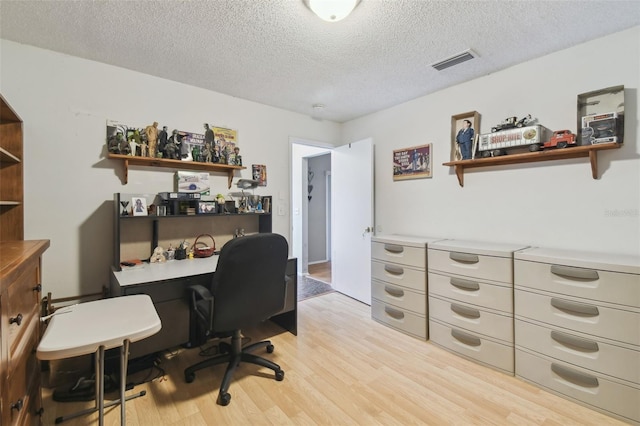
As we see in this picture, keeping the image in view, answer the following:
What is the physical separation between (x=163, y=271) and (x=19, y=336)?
102 cm

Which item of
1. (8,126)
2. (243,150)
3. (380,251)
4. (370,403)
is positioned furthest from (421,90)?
(8,126)

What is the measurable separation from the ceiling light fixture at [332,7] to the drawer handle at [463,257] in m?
1.87

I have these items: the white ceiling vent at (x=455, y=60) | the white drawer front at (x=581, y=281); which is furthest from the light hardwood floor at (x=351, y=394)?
the white ceiling vent at (x=455, y=60)

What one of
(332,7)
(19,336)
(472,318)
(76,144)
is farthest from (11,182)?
(472,318)

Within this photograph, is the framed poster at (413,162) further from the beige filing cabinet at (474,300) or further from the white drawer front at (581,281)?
the white drawer front at (581,281)

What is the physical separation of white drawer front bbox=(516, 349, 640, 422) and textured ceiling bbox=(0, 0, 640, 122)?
216 centimetres

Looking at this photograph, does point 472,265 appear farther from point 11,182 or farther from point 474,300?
point 11,182

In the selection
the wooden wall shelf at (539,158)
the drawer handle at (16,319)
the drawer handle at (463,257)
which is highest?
the wooden wall shelf at (539,158)

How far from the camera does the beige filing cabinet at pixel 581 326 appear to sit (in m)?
1.58

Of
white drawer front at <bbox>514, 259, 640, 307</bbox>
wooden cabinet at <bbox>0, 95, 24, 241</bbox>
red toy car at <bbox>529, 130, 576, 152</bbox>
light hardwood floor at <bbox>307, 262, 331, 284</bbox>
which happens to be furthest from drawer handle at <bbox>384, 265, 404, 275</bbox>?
wooden cabinet at <bbox>0, 95, 24, 241</bbox>

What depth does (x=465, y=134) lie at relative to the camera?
2598mm

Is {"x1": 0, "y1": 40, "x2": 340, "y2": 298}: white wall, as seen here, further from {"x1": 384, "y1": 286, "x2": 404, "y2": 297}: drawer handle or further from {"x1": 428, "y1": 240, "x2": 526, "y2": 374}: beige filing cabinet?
{"x1": 428, "y1": 240, "x2": 526, "y2": 374}: beige filing cabinet

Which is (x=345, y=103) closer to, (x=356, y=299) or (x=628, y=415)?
(x=356, y=299)

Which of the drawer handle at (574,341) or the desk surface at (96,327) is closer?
the desk surface at (96,327)
